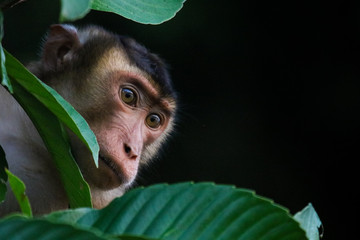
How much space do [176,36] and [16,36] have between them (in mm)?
1027

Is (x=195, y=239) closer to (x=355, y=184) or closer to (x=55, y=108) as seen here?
(x=55, y=108)

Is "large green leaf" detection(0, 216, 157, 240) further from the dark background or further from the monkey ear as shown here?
the dark background

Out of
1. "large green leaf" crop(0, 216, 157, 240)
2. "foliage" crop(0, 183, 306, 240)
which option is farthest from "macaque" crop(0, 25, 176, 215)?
"large green leaf" crop(0, 216, 157, 240)

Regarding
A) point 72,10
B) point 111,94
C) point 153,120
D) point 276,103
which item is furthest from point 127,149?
point 276,103

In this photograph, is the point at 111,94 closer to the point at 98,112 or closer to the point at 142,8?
the point at 98,112

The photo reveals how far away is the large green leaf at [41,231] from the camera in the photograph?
0.57 m

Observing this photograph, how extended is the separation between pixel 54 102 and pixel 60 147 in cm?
15

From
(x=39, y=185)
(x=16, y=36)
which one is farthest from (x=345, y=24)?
(x=39, y=185)

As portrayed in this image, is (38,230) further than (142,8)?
No

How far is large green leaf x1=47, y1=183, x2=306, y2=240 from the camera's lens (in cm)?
73

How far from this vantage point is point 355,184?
5.19 m

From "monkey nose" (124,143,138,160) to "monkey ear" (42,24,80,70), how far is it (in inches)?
15.7

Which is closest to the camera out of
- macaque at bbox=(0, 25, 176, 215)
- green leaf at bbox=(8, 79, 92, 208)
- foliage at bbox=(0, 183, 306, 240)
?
foliage at bbox=(0, 183, 306, 240)

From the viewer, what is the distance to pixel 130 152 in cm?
194
